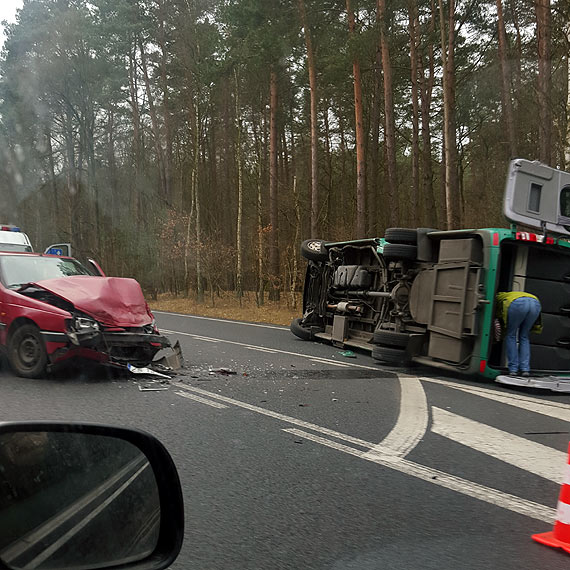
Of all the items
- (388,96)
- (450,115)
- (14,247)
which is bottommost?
(14,247)

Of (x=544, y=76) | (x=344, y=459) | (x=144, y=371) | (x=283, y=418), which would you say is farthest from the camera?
(x=544, y=76)

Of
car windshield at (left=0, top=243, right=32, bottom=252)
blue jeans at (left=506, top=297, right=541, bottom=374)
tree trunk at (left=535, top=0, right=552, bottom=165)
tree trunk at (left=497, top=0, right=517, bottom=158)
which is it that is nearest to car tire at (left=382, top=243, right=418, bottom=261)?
blue jeans at (left=506, top=297, right=541, bottom=374)

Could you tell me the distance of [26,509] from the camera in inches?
57.3

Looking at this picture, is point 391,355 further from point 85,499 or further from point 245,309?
point 245,309

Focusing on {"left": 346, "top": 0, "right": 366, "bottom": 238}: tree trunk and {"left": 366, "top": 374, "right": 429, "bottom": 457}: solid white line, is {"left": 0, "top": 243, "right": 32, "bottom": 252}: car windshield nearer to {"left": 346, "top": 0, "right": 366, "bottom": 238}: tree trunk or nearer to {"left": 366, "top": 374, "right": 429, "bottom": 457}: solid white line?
{"left": 346, "top": 0, "right": 366, "bottom": 238}: tree trunk

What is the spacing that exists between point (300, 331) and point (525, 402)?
6818 millimetres

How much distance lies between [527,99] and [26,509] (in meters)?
23.0

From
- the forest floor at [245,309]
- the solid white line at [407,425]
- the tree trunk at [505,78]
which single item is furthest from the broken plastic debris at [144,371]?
the tree trunk at [505,78]

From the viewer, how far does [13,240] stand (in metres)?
17.9

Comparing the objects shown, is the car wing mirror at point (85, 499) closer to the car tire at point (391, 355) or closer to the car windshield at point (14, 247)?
the car tire at point (391, 355)

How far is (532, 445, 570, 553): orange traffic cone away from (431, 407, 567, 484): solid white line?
1032 millimetres

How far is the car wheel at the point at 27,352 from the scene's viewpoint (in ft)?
24.7

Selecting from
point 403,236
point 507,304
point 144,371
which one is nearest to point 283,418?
point 144,371

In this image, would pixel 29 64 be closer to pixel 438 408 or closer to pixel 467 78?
pixel 467 78
